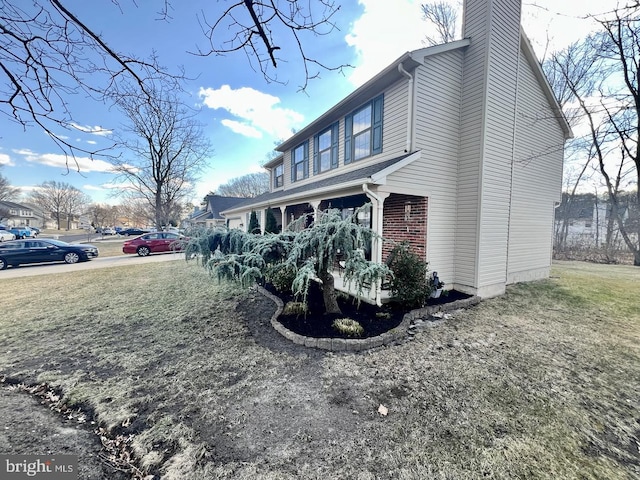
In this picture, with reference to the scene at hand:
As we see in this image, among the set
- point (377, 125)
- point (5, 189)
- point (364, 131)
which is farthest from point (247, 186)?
point (377, 125)

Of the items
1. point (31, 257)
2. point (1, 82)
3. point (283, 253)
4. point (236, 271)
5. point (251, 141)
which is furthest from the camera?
point (251, 141)

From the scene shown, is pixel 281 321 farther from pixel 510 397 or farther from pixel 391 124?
pixel 391 124

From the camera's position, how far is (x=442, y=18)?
13938 mm

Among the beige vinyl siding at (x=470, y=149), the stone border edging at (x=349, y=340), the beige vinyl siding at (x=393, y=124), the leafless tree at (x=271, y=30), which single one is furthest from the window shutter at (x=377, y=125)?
the stone border edging at (x=349, y=340)

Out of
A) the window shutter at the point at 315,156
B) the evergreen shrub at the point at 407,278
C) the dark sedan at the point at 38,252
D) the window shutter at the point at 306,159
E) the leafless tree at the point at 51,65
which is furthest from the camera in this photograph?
the dark sedan at the point at 38,252

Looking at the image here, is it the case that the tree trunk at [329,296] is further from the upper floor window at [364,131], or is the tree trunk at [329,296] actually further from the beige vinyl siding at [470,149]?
the upper floor window at [364,131]

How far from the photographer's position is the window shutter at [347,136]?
8.12m

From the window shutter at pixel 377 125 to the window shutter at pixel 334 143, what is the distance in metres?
1.84

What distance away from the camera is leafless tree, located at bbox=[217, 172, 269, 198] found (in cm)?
4541

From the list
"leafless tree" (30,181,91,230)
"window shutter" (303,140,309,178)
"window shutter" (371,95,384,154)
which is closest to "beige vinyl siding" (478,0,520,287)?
"window shutter" (371,95,384,154)

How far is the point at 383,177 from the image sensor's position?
547cm

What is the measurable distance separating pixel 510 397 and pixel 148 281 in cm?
1011

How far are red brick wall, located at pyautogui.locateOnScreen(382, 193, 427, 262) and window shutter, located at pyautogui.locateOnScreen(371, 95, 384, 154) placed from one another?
142cm

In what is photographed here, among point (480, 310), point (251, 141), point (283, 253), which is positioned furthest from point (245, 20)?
point (251, 141)
